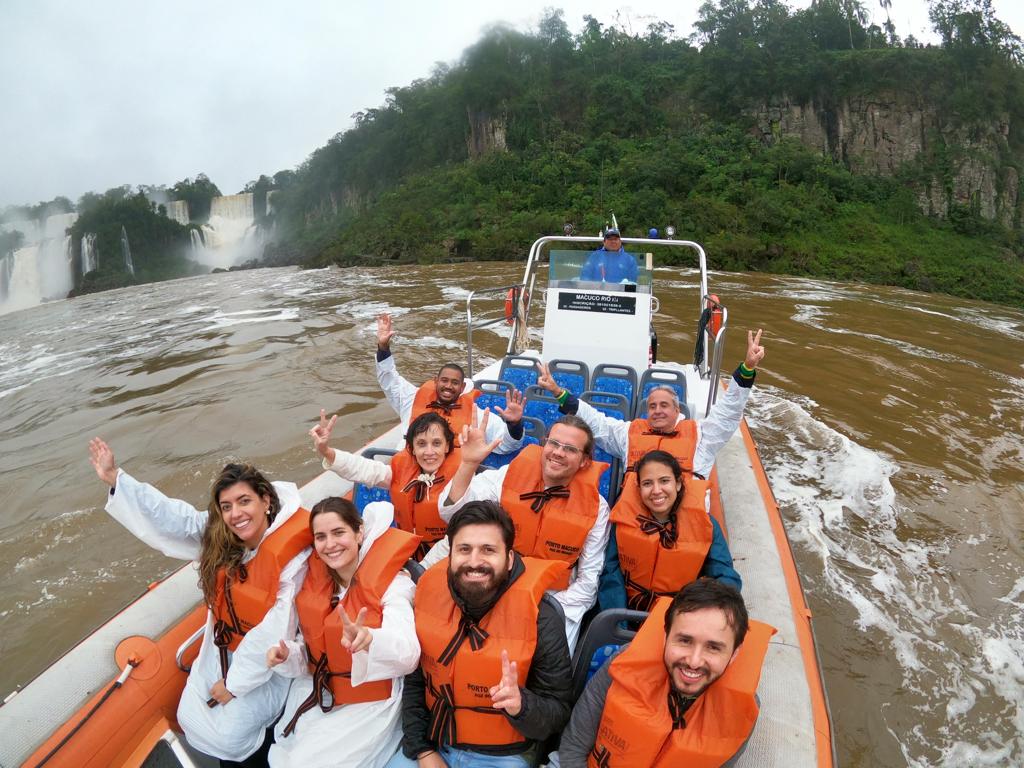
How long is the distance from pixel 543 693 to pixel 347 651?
0.64 metres

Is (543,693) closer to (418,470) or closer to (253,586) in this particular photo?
(253,586)

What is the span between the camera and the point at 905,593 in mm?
3701

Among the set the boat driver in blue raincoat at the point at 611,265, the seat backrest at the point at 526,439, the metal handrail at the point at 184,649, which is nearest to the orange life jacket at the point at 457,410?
the seat backrest at the point at 526,439

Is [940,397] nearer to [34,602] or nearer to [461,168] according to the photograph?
[34,602]

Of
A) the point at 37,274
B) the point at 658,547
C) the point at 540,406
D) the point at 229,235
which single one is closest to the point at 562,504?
the point at 658,547

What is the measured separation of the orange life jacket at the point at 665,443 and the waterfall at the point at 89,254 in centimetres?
4653

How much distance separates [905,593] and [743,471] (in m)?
1.43

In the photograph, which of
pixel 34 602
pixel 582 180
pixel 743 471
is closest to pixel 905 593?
pixel 743 471

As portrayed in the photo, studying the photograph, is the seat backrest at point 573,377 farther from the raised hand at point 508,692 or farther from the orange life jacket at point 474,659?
the raised hand at point 508,692

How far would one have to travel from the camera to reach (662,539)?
219 cm

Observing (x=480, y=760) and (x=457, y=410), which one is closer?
(x=480, y=760)

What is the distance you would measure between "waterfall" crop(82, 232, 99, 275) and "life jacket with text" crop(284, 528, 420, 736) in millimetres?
46602

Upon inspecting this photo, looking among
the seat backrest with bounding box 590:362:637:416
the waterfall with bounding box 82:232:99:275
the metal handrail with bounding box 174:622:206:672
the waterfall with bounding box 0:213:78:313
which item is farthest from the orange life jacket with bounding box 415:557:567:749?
the waterfall with bounding box 82:232:99:275

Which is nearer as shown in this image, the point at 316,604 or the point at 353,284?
the point at 316,604
